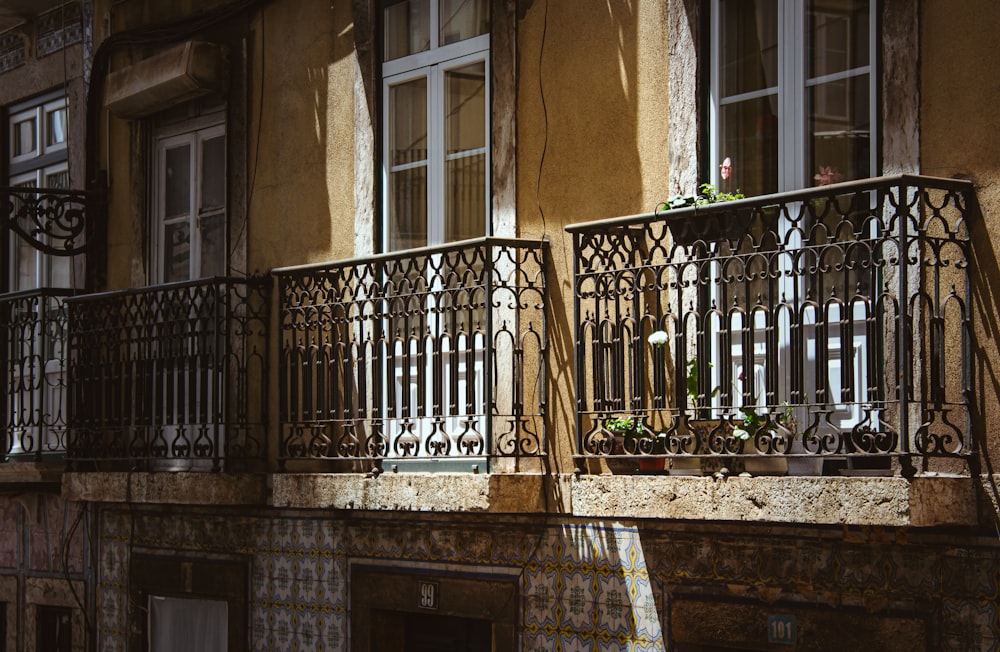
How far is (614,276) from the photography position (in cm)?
727

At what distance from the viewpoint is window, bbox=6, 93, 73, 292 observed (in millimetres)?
11922

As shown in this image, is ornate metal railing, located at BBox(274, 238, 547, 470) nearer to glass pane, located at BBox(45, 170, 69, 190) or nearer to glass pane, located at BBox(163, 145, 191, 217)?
glass pane, located at BBox(163, 145, 191, 217)

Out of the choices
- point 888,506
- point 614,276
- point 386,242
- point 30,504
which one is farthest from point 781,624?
point 30,504

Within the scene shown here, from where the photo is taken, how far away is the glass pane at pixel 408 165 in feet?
29.7

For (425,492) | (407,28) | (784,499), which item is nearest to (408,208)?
(407,28)

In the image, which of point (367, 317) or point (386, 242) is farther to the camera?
point (386, 242)

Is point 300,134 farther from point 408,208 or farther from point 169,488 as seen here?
point 169,488

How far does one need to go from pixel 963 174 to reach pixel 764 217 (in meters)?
0.89

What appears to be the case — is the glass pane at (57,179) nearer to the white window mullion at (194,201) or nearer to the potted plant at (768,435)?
the white window mullion at (194,201)

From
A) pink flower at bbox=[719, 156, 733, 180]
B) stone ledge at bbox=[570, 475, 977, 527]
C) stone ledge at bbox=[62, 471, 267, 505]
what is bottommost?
stone ledge at bbox=[62, 471, 267, 505]

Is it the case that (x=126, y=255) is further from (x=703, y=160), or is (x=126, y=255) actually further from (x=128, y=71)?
(x=703, y=160)

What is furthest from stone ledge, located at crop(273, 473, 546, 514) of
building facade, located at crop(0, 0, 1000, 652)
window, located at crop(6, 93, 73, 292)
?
window, located at crop(6, 93, 73, 292)

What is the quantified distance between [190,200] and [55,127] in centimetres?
193

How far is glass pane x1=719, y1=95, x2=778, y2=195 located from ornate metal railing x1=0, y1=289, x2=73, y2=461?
5441mm
